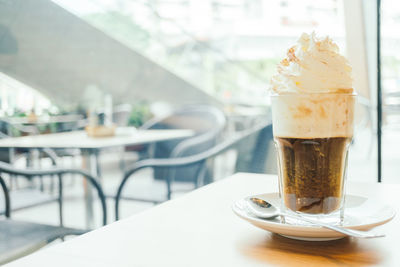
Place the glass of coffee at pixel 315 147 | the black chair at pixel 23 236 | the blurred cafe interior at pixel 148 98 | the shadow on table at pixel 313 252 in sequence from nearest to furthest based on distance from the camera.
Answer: the shadow on table at pixel 313 252, the glass of coffee at pixel 315 147, the black chair at pixel 23 236, the blurred cafe interior at pixel 148 98

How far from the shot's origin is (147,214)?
2.01 feet

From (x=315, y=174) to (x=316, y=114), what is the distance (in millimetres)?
82

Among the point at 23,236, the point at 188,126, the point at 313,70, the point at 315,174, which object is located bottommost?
the point at 23,236

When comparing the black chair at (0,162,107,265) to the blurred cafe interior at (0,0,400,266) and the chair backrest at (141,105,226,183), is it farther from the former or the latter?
the chair backrest at (141,105,226,183)

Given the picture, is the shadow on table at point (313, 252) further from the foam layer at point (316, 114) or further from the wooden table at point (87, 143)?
the wooden table at point (87, 143)

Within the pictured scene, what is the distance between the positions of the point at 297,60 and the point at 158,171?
2120mm

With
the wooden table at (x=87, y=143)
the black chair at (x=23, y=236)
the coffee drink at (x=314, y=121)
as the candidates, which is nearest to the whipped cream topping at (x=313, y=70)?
the coffee drink at (x=314, y=121)

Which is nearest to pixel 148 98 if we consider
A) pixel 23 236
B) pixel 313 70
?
pixel 23 236

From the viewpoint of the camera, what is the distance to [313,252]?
18.1 inches

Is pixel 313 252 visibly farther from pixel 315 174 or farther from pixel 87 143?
pixel 87 143

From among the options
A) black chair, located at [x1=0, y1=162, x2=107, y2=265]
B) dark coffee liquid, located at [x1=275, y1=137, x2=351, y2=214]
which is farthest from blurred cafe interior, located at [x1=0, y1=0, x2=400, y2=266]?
dark coffee liquid, located at [x1=275, y1=137, x2=351, y2=214]

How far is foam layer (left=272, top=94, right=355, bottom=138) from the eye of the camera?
0.53 m

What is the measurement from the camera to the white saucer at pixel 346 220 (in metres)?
0.47

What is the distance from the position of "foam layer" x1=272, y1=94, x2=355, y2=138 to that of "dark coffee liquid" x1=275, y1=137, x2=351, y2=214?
0.04 ft
